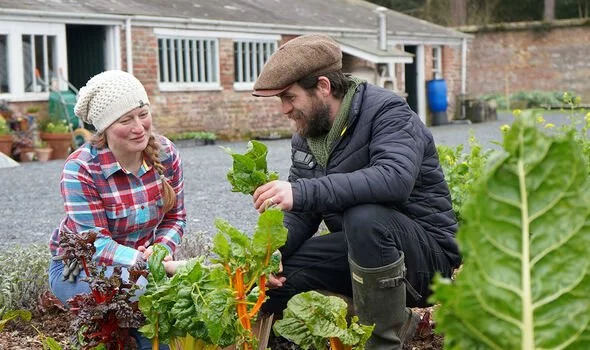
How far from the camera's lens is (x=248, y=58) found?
21.9 m

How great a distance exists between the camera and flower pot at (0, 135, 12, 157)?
49.9ft

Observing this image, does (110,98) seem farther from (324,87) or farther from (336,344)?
(336,344)

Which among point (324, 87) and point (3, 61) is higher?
point (3, 61)

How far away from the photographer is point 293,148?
3.71 m

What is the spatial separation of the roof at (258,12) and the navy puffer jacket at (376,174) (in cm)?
1421

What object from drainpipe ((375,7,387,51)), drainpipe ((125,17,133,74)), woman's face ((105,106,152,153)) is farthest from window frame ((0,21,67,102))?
woman's face ((105,106,152,153))

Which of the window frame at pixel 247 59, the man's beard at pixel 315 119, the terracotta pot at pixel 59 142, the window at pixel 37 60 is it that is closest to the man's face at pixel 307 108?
the man's beard at pixel 315 119

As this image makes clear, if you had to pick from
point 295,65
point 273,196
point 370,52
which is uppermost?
point 370,52

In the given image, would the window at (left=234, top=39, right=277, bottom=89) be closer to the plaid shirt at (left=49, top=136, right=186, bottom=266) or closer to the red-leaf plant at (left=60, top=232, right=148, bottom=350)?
the plaid shirt at (left=49, top=136, right=186, bottom=266)

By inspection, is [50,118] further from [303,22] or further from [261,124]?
[303,22]

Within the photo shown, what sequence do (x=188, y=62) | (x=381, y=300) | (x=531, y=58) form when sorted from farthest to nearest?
(x=531, y=58) → (x=188, y=62) → (x=381, y=300)

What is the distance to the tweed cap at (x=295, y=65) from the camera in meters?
3.27

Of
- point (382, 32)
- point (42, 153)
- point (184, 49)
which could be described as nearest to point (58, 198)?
point (42, 153)

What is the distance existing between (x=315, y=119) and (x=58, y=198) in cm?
780
